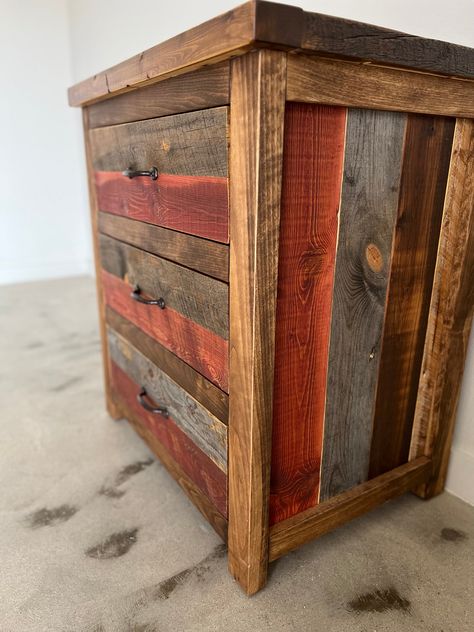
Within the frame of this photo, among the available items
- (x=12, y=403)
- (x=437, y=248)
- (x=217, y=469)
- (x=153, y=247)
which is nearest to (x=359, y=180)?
(x=437, y=248)

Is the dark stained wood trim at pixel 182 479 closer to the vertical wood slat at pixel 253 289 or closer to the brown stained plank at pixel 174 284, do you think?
the vertical wood slat at pixel 253 289

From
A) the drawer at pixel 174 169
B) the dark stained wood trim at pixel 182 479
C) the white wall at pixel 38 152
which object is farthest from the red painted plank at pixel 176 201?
the white wall at pixel 38 152

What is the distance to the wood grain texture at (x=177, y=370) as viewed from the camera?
0.79 metres

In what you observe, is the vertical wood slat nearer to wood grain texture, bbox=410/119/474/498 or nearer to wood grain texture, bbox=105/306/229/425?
wood grain texture, bbox=105/306/229/425

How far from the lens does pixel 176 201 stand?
808mm

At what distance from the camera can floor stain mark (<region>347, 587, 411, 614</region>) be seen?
0.78m

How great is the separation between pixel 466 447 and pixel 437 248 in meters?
0.46

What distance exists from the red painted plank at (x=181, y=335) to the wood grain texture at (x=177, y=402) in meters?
0.07

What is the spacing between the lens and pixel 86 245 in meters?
3.22

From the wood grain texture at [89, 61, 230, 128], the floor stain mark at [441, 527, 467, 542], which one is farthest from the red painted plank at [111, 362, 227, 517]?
the wood grain texture at [89, 61, 230, 128]

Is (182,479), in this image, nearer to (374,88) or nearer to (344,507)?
(344,507)

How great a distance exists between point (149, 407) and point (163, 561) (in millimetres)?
296

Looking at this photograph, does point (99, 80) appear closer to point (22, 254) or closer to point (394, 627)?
point (394, 627)

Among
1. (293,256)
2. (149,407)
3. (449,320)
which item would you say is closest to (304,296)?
(293,256)
